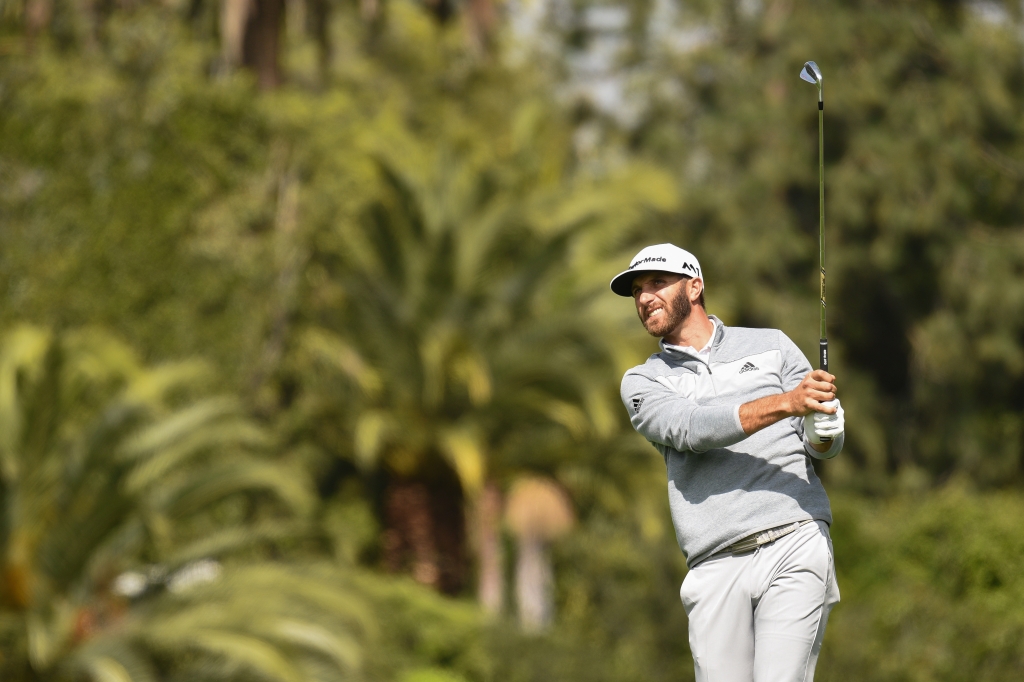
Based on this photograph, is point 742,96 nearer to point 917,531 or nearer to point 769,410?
point 917,531

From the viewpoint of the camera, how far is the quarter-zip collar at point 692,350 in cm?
426

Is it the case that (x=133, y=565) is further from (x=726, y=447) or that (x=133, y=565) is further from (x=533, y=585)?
(x=726, y=447)

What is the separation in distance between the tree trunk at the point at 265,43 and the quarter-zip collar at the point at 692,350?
594 inches

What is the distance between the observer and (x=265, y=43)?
18922 millimetres

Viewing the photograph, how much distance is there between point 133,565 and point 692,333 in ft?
29.5

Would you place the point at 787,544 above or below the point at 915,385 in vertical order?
above

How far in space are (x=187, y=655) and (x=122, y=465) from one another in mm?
1678

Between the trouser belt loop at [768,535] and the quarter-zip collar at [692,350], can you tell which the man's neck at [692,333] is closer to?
the quarter-zip collar at [692,350]

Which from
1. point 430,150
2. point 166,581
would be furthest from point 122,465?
point 430,150

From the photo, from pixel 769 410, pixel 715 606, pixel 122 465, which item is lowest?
pixel 122 465

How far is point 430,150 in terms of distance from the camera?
21359 millimetres

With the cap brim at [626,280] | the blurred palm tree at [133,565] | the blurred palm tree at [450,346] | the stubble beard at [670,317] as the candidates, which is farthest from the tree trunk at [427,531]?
the stubble beard at [670,317]

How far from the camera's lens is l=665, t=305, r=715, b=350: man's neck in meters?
4.30

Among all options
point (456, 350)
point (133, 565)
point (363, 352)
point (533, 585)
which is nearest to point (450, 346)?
point (456, 350)
